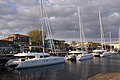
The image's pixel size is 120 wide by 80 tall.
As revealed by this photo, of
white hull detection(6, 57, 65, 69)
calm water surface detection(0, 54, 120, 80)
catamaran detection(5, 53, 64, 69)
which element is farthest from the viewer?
catamaran detection(5, 53, 64, 69)

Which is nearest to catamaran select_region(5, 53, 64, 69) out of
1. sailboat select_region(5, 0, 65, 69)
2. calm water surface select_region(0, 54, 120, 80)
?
sailboat select_region(5, 0, 65, 69)

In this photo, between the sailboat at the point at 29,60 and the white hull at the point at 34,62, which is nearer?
the white hull at the point at 34,62

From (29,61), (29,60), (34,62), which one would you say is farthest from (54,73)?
(34,62)

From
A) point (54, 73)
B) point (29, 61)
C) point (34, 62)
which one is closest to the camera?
point (54, 73)

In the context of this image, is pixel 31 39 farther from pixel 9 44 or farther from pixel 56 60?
pixel 56 60

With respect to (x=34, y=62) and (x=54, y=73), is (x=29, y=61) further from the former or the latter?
(x=54, y=73)

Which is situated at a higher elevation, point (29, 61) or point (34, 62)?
point (29, 61)

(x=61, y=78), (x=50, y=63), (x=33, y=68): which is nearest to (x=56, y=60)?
(x=50, y=63)

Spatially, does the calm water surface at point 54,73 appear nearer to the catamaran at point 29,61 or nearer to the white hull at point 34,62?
the white hull at point 34,62

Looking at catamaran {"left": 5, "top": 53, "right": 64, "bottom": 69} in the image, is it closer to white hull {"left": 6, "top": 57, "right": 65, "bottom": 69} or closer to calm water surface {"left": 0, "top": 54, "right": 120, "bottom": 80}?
white hull {"left": 6, "top": 57, "right": 65, "bottom": 69}

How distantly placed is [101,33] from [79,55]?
1935 inches

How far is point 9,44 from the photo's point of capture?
14275 centimetres

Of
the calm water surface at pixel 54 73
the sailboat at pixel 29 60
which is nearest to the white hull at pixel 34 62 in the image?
the sailboat at pixel 29 60

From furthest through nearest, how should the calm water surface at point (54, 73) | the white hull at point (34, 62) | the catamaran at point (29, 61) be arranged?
the catamaran at point (29, 61) → the white hull at point (34, 62) → the calm water surface at point (54, 73)
